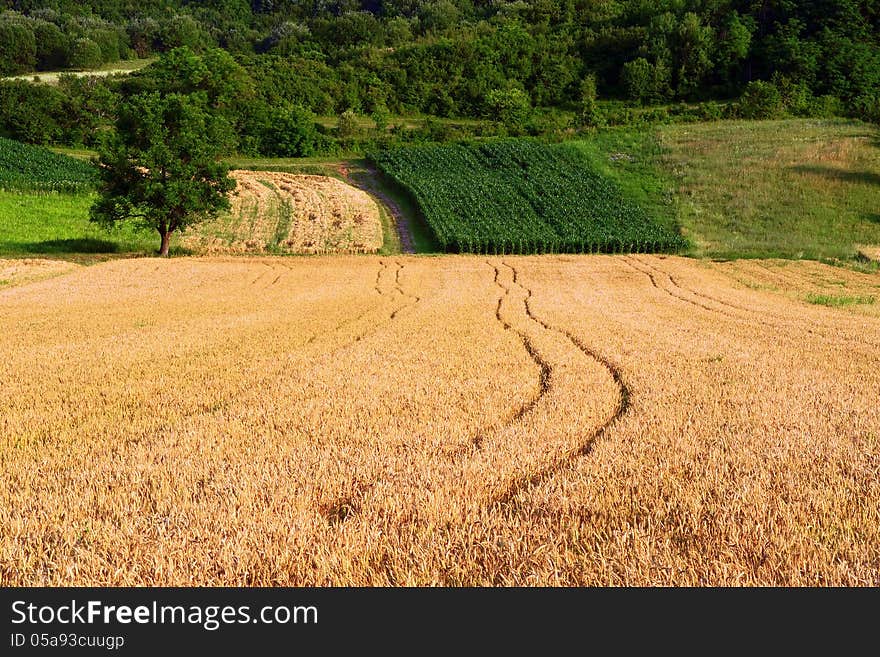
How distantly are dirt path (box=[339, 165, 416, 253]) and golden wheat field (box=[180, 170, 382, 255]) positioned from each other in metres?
1.53

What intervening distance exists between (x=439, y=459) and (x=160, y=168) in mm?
37246

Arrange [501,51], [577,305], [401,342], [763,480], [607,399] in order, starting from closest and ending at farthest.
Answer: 1. [763,480]
2. [607,399]
3. [401,342]
4. [577,305]
5. [501,51]

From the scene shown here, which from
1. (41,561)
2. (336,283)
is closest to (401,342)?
(41,561)

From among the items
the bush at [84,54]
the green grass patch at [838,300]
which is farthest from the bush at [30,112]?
the green grass patch at [838,300]

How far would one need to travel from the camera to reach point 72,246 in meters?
37.8

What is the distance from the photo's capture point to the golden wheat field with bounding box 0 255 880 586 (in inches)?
119

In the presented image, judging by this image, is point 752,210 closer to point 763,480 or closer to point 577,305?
point 577,305

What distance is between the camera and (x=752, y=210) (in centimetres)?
5038

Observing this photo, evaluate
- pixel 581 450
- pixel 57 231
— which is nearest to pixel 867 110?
pixel 57 231

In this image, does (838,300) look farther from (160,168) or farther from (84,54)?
(84,54)

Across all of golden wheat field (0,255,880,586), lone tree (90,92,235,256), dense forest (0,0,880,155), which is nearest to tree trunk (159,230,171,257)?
lone tree (90,92,235,256)

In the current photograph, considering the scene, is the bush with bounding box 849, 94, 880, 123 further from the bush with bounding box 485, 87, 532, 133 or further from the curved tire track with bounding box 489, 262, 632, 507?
the curved tire track with bounding box 489, 262, 632, 507

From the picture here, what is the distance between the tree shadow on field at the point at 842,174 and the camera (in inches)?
2101

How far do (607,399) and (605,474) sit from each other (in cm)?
230
